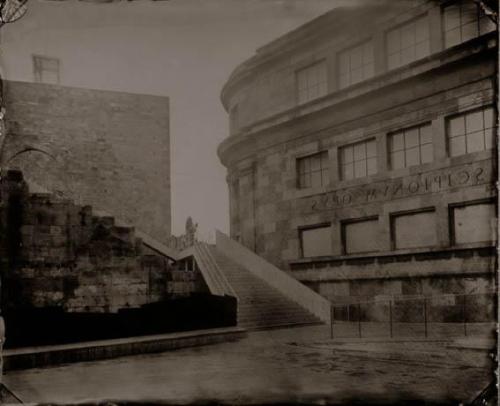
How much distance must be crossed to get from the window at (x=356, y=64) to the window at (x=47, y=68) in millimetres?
2598

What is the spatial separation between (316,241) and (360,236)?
0.47m

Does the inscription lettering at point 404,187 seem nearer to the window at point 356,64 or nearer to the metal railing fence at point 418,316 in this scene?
the metal railing fence at point 418,316

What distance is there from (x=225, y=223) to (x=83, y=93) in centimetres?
180

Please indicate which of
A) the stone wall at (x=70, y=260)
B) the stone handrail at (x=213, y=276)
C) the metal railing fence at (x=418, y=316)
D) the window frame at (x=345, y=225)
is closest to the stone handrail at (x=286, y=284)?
the metal railing fence at (x=418, y=316)

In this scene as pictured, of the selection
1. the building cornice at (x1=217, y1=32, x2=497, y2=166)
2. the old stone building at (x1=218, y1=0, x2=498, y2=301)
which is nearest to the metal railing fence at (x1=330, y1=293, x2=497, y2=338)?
the old stone building at (x1=218, y1=0, x2=498, y2=301)

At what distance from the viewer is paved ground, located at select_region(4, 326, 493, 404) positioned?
4027mm

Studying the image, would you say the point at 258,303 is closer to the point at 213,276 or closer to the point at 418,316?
the point at 213,276

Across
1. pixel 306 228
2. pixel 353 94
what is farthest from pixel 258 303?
pixel 353 94

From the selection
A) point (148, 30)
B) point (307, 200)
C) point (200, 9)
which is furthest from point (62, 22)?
point (307, 200)

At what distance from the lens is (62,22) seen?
14.9 feet

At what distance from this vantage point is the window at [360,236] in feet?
17.4

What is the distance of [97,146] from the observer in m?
5.96

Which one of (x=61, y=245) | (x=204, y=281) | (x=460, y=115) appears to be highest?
(x=460, y=115)

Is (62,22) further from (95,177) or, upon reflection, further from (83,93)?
(95,177)
